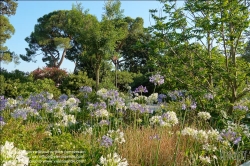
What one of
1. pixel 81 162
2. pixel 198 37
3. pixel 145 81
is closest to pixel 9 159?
pixel 81 162

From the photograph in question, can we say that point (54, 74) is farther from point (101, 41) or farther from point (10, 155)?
point (10, 155)

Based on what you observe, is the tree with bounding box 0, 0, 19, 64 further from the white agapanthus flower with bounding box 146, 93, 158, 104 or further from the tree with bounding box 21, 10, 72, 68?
the white agapanthus flower with bounding box 146, 93, 158, 104

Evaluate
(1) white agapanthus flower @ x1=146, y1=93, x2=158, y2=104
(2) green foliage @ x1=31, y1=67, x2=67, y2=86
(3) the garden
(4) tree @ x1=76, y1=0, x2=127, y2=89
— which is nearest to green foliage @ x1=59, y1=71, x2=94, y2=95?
(4) tree @ x1=76, y1=0, x2=127, y2=89

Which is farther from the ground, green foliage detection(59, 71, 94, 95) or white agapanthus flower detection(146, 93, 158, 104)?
green foliage detection(59, 71, 94, 95)

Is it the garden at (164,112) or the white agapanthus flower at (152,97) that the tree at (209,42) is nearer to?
the garden at (164,112)

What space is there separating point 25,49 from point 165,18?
2416 centimetres

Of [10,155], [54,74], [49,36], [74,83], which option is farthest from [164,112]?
[49,36]

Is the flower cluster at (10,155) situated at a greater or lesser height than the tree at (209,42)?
lesser

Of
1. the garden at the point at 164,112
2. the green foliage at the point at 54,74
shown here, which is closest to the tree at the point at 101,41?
the green foliage at the point at 54,74

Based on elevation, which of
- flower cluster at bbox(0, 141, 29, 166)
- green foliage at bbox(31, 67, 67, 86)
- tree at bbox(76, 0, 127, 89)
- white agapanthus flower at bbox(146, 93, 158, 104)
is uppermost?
tree at bbox(76, 0, 127, 89)

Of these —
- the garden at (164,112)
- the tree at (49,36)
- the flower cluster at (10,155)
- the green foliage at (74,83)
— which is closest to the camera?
the flower cluster at (10,155)

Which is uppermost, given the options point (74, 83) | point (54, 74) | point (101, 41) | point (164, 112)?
point (101, 41)

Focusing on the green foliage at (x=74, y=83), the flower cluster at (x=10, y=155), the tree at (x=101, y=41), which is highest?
the tree at (x=101, y=41)

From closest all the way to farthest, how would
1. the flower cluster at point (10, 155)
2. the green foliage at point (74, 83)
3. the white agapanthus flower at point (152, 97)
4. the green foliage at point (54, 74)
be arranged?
the flower cluster at point (10, 155) < the white agapanthus flower at point (152, 97) < the green foliage at point (74, 83) < the green foliage at point (54, 74)
